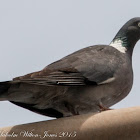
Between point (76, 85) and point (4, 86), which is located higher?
point (4, 86)

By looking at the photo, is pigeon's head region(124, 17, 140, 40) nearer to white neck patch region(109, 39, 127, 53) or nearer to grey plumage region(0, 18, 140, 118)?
white neck patch region(109, 39, 127, 53)

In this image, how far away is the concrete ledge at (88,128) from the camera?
3549 mm

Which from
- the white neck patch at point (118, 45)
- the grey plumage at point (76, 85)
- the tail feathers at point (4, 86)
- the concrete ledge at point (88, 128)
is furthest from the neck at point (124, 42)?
the concrete ledge at point (88, 128)

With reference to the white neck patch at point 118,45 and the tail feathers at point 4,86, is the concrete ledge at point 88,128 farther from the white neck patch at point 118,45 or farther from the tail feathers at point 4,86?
the white neck patch at point 118,45

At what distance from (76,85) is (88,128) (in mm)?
1453

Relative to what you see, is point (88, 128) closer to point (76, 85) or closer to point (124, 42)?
point (76, 85)

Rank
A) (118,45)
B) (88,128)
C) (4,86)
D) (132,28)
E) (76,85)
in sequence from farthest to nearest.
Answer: (132,28), (118,45), (76,85), (4,86), (88,128)

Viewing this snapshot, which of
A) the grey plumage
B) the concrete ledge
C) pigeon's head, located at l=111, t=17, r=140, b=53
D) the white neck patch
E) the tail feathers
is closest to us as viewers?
the concrete ledge

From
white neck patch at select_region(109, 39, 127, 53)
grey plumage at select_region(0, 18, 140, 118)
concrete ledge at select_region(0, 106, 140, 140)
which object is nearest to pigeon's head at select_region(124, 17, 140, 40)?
white neck patch at select_region(109, 39, 127, 53)

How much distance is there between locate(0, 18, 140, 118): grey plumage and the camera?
4.85 meters

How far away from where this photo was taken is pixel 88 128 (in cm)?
366

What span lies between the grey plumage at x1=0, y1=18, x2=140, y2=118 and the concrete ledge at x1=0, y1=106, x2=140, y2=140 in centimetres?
85

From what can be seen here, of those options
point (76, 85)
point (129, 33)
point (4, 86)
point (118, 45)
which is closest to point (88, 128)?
point (4, 86)

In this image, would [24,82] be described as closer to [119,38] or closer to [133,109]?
[133,109]
